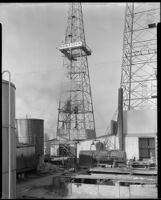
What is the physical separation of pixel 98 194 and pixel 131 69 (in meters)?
19.8

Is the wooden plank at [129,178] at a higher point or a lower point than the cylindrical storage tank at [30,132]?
lower

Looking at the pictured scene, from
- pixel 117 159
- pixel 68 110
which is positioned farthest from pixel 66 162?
pixel 68 110

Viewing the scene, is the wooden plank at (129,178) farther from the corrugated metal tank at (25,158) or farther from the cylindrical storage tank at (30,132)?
the cylindrical storage tank at (30,132)

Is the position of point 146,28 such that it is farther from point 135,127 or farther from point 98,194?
point 98,194

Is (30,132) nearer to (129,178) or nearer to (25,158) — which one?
(25,158)

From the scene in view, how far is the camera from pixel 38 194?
15430 millimetres

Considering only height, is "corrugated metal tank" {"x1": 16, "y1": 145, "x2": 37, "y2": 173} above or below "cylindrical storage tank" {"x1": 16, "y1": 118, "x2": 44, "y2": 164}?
below

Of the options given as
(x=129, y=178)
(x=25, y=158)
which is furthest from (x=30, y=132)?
(x=129, y=178)

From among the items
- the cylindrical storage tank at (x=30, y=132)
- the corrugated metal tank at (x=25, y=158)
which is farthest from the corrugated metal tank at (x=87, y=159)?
the corrugated metal tank at (x=25, y=158)

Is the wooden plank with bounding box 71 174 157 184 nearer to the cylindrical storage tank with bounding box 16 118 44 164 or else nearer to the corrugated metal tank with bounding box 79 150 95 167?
the corrugated metal tank with bounding box 79 150 95 167

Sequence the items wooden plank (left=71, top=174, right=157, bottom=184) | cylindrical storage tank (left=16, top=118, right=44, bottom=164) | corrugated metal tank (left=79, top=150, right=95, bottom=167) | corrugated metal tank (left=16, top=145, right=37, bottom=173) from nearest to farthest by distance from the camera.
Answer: wooden plank (left=71, top=174, right=157, bottom=184)
corrugated metal tank (left=16, top=145, right=37, bottom=173)
corrugated metal tank (left=79, top=150, right=95, bottom=167)
cylindrical storage tank (left=16, top=118, right=44, bottom=164)

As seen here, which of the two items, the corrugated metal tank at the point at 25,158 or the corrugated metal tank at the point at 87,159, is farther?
the corrugated metal tank at the point at 87,159

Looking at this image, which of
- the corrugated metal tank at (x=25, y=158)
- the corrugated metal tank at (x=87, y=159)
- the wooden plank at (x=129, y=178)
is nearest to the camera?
the wooden plank at (x=129, y=178)

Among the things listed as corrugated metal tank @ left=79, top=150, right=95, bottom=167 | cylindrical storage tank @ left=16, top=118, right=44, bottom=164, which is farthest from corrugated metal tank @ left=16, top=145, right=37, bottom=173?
corrugated metal tank @ left=79, top=150, right=95, bottom=167
